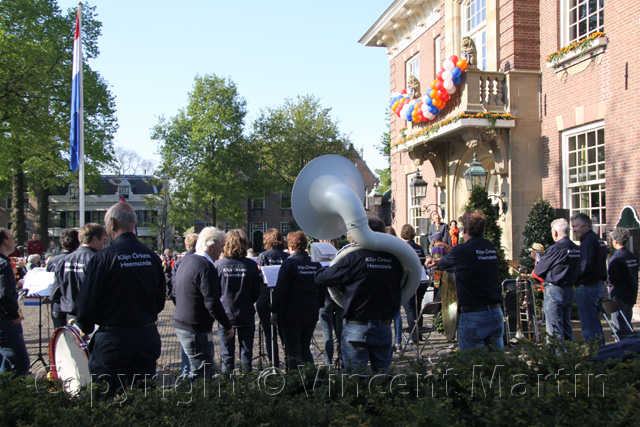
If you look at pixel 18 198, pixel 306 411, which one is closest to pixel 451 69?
pixel 306 411

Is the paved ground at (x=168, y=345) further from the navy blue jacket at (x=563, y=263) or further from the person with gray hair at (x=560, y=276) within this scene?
the navy blue jacket at (x=563, y=263)

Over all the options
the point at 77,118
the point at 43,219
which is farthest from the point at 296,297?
the point at 43,219

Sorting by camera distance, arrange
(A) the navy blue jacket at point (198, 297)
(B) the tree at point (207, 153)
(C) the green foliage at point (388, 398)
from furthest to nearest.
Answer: (B) the tree at point (207, 153) < (A) the navy blue jacket at point (198, 297) < (C) the green foliage at point (388, 398)

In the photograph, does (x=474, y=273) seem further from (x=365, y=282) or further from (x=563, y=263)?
(x=563, y=263)

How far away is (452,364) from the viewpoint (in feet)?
10.3

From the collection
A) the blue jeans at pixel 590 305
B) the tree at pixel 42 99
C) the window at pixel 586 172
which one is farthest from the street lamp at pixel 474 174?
the tree at pixel 42 99

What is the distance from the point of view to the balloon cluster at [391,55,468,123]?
12461mm

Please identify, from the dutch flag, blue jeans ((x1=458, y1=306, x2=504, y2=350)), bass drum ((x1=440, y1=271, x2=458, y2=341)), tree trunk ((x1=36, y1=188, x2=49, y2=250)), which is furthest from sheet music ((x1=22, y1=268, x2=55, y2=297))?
tree trunk ((x1=36, y1=188, x2=49, y2=250))

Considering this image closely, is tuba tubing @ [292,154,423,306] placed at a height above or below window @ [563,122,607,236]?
below

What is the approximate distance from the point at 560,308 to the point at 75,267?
5.73m

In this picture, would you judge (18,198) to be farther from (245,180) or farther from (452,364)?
(452,364)

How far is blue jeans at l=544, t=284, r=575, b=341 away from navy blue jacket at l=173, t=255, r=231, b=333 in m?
4.23

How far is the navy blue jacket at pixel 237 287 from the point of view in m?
5.53

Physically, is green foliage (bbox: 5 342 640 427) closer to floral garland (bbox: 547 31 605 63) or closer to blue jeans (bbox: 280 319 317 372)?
blue jeans (bbox: 280 319 317 372)
